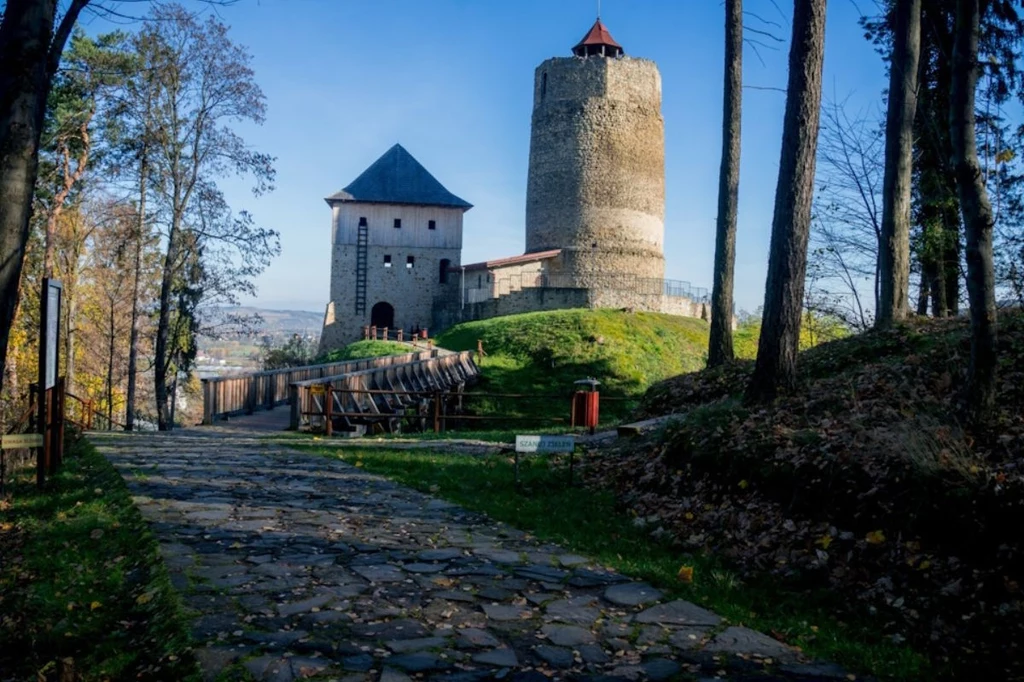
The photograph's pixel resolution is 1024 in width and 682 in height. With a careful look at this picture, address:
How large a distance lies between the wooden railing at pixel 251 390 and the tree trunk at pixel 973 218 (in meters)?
13.3

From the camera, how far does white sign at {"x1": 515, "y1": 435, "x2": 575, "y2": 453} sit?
8312 millimetres

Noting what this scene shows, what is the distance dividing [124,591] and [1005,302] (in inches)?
467

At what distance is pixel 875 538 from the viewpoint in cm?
537

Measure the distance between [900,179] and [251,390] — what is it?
14.2 metres

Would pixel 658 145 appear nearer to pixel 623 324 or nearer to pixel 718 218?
pixel 623 324

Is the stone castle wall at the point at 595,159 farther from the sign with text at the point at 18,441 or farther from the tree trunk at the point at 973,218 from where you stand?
the tree trunk at the point at 973,218

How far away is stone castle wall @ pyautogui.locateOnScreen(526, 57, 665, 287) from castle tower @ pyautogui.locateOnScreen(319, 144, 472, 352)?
5.64 metres

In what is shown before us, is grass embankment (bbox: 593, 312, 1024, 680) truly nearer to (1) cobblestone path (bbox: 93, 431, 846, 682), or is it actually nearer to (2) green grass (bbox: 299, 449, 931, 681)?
(2) green grass (bbox: 299, 449, 931, 681)

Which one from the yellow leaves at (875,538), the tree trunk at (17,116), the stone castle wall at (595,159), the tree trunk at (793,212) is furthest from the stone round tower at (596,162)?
the tree trunk at (17,116)

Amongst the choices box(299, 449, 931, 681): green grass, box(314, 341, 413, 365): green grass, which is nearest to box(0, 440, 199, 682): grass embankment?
box(299, 449, 931, 681): green grass

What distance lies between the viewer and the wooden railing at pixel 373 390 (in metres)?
15.7

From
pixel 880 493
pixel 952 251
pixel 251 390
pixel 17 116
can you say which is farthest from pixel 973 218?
pixel 251 390

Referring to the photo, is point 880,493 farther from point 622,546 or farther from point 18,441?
point 18,441

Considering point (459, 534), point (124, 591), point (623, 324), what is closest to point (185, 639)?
point (124, 591)
